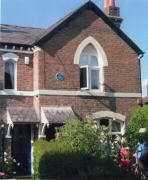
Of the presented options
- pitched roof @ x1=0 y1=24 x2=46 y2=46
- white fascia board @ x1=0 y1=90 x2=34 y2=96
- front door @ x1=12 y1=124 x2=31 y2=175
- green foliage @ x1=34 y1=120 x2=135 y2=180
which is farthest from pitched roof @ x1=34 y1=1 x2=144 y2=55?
green foliage @ x1=34 y1=120 x2=135 y2=180

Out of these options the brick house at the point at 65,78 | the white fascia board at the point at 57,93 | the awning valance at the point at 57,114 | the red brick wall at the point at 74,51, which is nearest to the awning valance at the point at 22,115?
the brick house at the point at 65,78

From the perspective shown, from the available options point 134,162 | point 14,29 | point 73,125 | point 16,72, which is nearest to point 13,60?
point 16,72

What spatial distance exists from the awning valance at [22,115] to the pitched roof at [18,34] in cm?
311

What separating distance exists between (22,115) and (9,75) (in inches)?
85.0

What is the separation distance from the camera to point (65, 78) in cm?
1788

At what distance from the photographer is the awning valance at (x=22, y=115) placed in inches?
660

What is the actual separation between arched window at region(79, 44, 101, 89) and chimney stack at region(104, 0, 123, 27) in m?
4.03

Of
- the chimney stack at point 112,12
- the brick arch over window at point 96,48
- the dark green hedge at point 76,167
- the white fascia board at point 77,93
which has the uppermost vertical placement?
the chimney stack at point 112,12

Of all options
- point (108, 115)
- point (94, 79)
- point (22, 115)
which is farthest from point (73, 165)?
point (94, 79)

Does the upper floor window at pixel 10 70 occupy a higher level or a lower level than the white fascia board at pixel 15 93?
higher

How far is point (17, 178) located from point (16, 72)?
491 centimetres

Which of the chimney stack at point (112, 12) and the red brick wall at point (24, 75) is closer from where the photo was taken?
the red brick wall at point (24, 75)

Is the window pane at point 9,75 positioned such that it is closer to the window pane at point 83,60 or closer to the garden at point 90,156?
the window pane at point 83,60

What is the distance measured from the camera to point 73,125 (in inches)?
562
